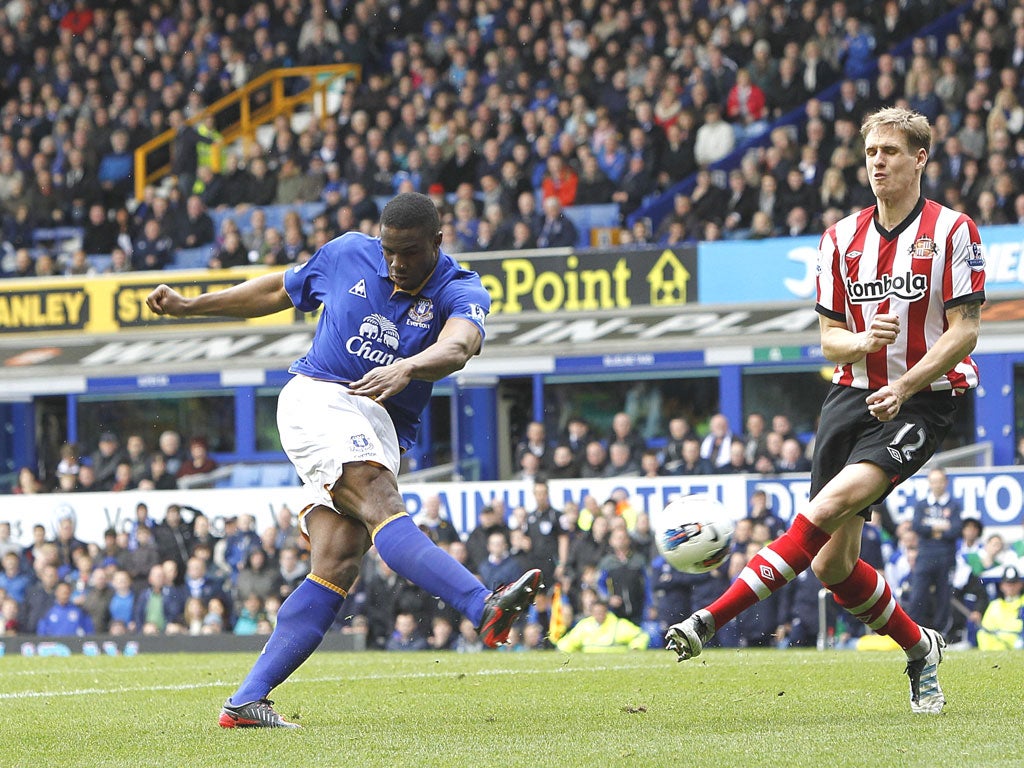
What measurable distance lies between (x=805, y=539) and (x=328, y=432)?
1791mm

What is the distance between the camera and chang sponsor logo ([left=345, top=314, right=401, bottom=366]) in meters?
6.43

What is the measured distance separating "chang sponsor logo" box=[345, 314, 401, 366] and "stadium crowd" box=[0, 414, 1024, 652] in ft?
25.3

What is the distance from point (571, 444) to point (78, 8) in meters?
13.8

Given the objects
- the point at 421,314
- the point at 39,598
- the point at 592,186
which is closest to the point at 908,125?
the point at 421,314

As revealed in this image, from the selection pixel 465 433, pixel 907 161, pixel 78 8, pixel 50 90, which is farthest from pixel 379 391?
pixel 78 8

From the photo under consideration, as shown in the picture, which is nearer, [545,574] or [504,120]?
[545,574]

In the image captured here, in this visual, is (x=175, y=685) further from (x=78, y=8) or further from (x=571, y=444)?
(x=78, y=8)

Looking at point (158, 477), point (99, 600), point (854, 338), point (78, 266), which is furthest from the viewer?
point (78, 266)

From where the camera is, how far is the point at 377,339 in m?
6.43

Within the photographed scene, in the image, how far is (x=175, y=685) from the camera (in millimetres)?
8961

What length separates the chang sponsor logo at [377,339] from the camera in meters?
6.43

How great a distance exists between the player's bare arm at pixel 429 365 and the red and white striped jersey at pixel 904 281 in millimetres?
1382

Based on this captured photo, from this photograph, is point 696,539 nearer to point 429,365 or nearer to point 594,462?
point 429,365

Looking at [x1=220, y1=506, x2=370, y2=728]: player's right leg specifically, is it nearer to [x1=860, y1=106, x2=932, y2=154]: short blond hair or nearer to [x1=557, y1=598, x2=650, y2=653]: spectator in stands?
[x1=860, y1=106, x2=932, y2=154]: short blond hair
